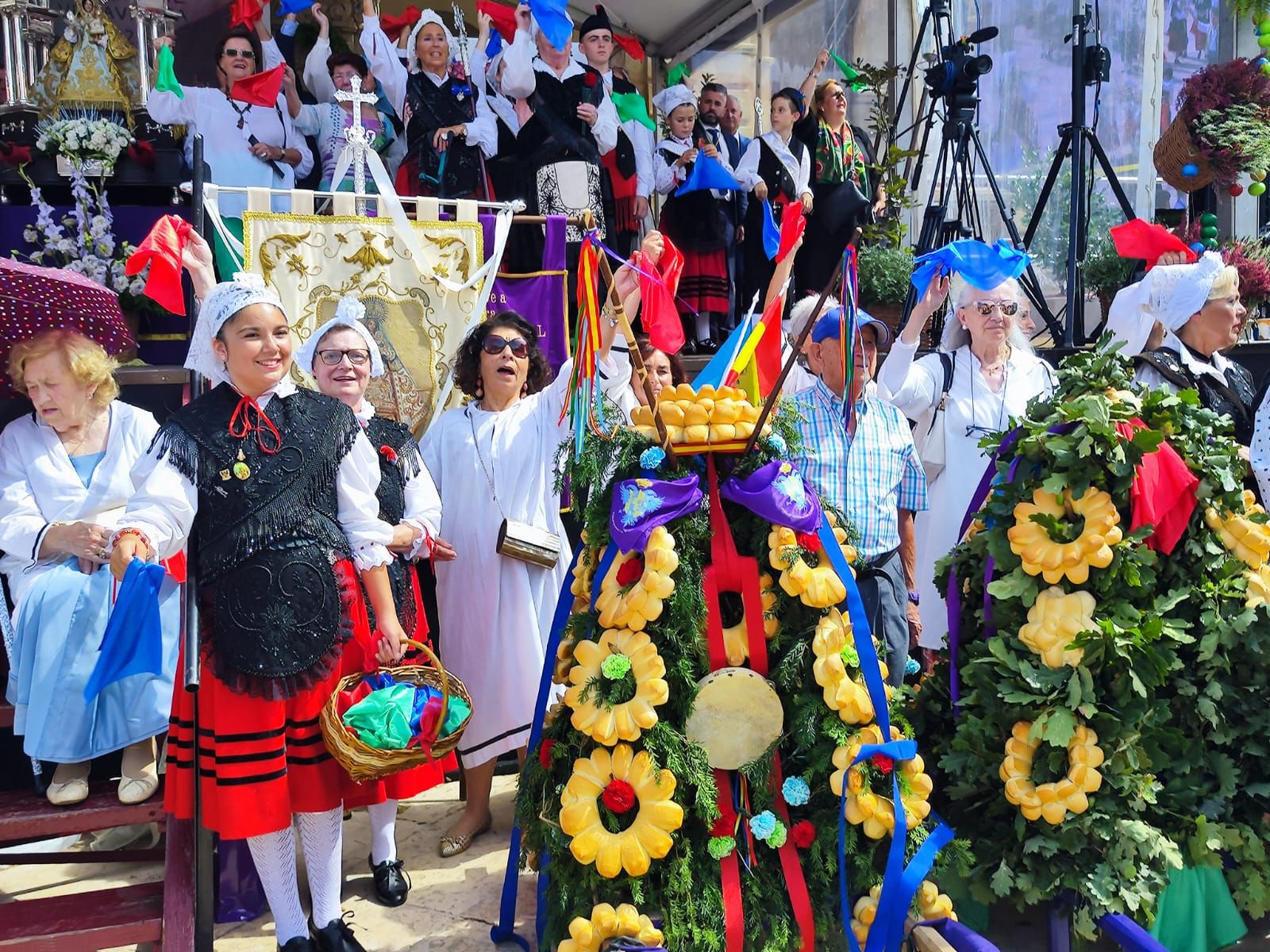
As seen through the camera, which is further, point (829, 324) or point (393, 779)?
point (829, 324)

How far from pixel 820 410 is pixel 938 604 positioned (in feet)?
3.78

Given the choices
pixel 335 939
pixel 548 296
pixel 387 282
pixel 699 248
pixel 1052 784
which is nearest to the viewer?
pixel 1052 784

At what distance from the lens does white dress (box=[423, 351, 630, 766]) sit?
384 cm

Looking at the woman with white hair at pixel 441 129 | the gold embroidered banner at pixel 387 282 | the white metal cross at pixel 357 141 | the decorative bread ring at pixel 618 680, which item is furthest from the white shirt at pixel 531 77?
the decorative bread ring at pixel 618 680

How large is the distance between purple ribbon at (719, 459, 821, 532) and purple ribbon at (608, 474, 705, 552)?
12 cm

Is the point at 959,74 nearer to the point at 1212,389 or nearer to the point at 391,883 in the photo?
the point at 1212,389

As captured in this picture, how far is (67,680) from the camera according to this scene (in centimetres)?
333

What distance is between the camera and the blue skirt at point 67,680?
328 cm

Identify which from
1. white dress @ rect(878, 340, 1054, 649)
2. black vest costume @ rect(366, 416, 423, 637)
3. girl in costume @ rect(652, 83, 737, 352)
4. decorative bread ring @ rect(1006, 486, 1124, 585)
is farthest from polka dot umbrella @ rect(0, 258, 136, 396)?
girl in costume @ rect(652, 83, 737, 352)

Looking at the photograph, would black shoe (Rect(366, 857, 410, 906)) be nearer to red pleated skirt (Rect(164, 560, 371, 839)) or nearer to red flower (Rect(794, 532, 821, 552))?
red pleated skirt (Rect(164, 560, 371, 839))

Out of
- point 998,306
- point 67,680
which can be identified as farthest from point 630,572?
point 998,306

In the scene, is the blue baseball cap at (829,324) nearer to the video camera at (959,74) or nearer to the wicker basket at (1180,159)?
the video camera at (959,74)

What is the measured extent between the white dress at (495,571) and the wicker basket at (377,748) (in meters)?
0.88

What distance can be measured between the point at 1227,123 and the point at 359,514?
5.90 metres
